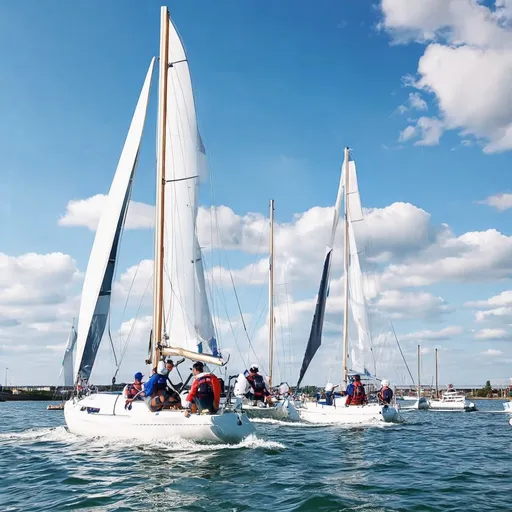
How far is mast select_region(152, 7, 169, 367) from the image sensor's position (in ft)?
65.7

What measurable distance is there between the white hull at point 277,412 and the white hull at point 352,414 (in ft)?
4.38

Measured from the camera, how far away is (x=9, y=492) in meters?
12.0

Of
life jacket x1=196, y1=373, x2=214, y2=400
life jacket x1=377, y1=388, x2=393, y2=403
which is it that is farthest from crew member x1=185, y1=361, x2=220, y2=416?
life jacket x1=377, y1=388, x2=393, y2=403

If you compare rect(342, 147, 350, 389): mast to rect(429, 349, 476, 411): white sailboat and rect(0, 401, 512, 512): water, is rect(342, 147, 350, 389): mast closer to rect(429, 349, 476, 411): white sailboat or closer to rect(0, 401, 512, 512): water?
rect(0, 401, 512, 512): water

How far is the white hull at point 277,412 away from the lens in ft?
101

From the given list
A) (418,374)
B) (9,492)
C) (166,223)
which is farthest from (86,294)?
(418,374)

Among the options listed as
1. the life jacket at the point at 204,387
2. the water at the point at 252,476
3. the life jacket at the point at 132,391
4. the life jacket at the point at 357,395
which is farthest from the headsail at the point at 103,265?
A: the life jacket at the point at 357,395

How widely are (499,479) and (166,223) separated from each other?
13403 mm

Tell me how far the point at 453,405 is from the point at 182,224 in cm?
5269

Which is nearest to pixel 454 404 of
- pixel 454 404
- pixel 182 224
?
pixel 454 404

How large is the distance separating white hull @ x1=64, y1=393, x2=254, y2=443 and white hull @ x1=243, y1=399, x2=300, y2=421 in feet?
43.7

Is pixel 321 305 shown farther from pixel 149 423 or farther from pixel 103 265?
pixel 149 423

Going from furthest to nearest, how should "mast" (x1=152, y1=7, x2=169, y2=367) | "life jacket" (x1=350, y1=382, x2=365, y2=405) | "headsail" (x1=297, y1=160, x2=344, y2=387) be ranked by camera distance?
"headsail" (x1=297, y1=160, x2=344, y2=387), "life jacket" (x1=350, y1=382, x2=365, y2=405), "mast" (x1=152, y1=7, x2=169, y2=367)

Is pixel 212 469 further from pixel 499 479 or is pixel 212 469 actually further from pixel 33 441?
pixel 33 441
